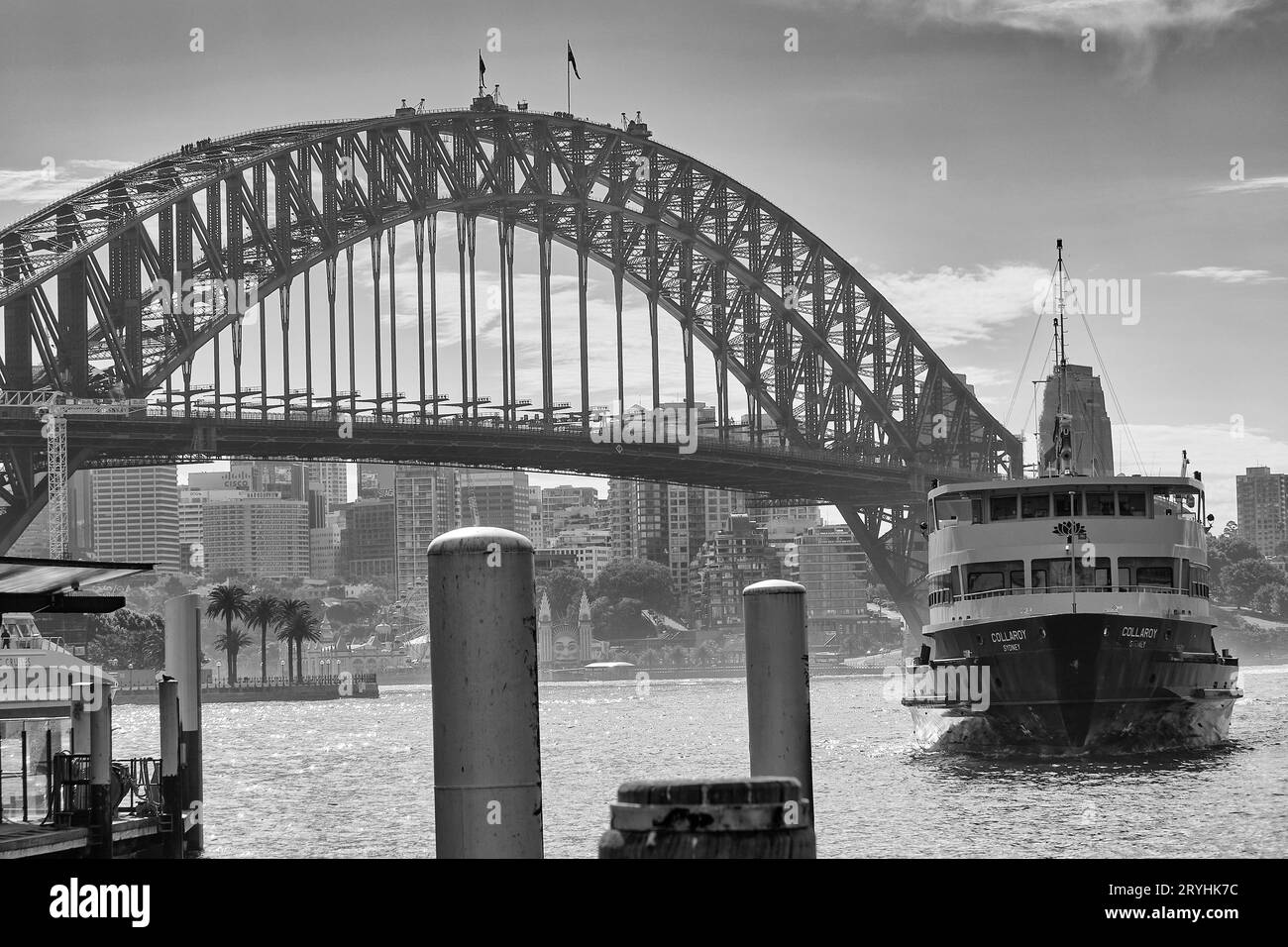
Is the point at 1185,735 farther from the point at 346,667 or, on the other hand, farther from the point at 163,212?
the point at 346,667

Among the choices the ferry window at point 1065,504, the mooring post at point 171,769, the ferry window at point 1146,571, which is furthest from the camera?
the ferry window at point 1065,504

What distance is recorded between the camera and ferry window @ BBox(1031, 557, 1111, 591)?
37.0m

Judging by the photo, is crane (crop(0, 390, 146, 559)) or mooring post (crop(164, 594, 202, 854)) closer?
mooring post (crop(164, 594, 202, 854))

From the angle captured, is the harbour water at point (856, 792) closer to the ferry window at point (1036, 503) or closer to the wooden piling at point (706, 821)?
the ferry window at point (1036, 503)

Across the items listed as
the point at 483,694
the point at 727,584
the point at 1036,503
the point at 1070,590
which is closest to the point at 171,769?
the point at 483,694

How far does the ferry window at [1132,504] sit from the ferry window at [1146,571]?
96 centimetres

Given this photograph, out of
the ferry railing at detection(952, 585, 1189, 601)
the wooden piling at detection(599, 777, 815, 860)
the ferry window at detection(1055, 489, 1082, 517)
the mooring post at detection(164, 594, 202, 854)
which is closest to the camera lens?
the wooden piling at detection(599, 777, 815, 860)

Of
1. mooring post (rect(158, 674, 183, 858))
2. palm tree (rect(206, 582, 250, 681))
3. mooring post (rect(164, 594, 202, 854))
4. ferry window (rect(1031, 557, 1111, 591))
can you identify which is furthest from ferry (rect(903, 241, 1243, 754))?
palm tree (rect(206, 582, 250, 681))

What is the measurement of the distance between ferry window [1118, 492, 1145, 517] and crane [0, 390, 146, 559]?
3857 cm

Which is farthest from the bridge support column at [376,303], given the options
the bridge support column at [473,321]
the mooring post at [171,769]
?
the mooring post at [171,769]

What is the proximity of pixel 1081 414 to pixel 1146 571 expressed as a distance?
1855 cm

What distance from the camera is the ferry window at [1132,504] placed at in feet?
125

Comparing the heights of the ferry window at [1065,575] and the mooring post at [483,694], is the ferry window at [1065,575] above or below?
above

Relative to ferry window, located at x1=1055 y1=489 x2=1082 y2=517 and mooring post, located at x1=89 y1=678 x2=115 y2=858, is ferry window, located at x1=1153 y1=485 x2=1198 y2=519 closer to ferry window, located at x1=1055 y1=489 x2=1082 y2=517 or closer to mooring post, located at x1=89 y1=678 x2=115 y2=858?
ferry window, located at x1=1055 y1=489 x2=1082 y2=517
